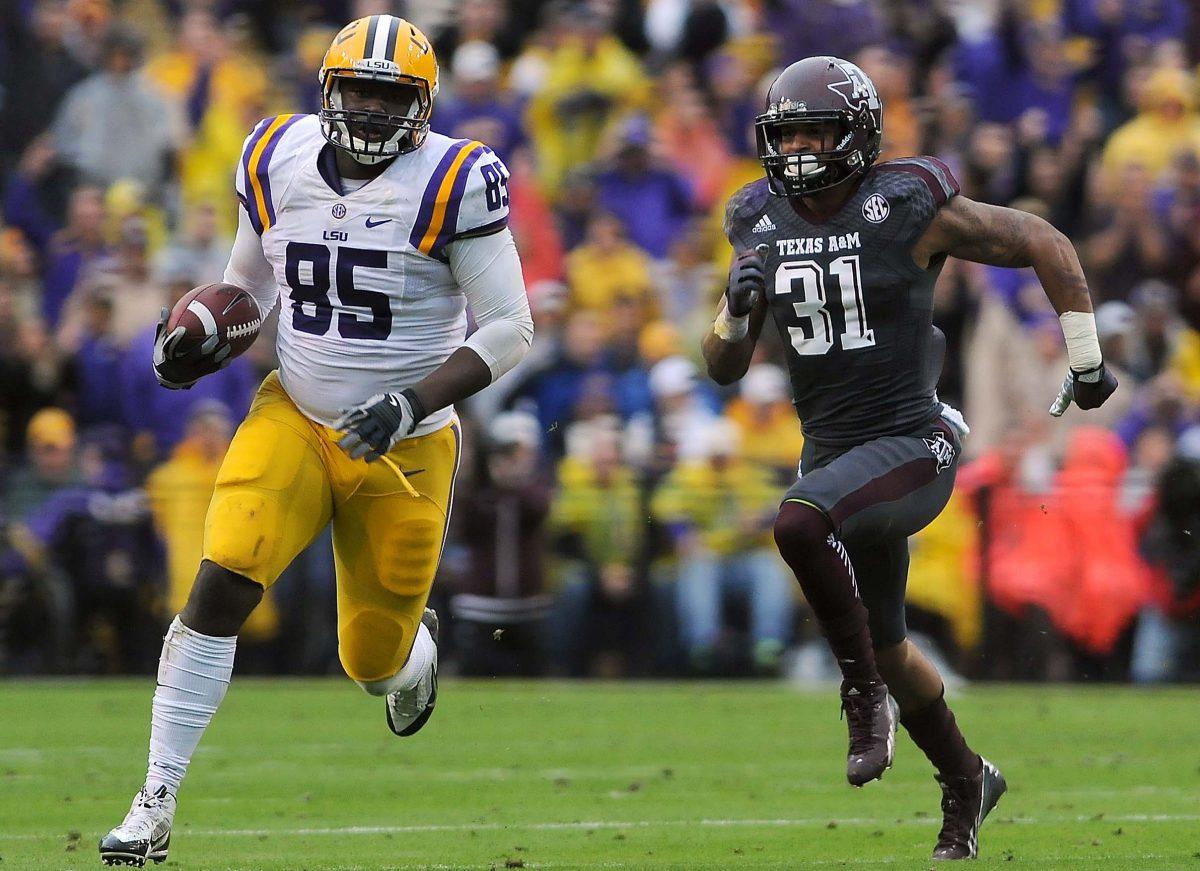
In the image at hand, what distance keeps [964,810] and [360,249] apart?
2.21 meters

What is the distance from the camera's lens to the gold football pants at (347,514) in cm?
564

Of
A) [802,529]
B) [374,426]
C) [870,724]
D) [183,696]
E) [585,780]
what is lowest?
[585,780]

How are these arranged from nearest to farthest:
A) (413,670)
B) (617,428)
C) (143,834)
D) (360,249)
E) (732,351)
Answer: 1. (143,834)
2. (360,249)
3. (732,351)
4. (413,670)
5. (617,428)

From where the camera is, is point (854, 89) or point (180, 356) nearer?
point (180, 356)

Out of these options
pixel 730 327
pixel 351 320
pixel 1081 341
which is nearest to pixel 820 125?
pixel 730 327

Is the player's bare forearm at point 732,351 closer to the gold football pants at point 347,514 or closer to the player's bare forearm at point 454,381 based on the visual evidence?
the player's bare forearm at point 454,381

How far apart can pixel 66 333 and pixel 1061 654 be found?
527 centimetres

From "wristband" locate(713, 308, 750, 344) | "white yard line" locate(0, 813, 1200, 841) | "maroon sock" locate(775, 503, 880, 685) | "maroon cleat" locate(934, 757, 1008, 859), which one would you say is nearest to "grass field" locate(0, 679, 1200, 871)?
"white yard line" locate(0, 813, 1200, 841)

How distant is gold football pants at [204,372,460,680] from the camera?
18.5 feet

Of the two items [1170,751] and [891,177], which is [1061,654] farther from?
[891,177]

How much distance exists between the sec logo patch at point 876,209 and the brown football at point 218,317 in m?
1.65

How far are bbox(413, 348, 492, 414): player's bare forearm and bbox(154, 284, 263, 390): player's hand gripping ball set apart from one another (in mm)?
546

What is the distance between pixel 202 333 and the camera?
5855 mm

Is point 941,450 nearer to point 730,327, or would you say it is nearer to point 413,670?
point 730,327
